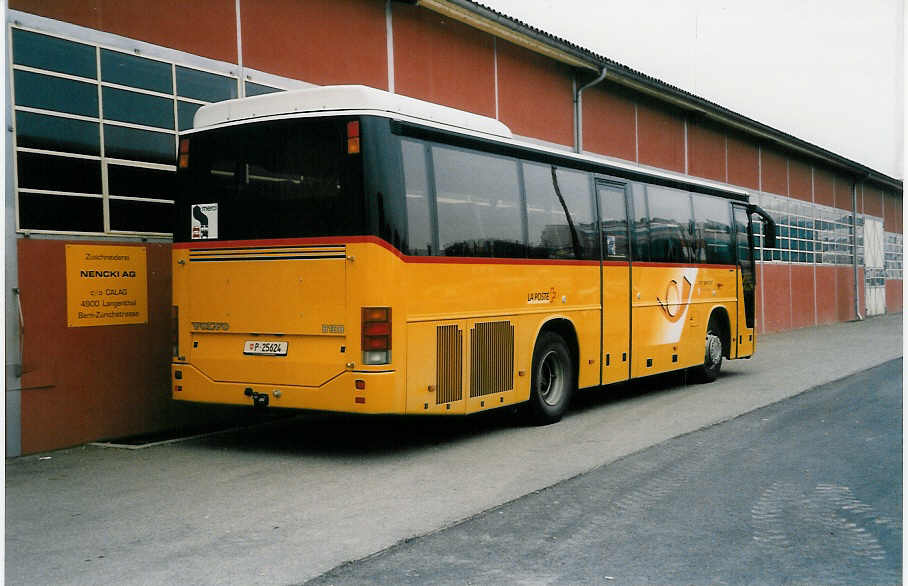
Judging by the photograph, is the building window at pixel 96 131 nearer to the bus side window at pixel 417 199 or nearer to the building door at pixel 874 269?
the bus side window at pixel 417 199

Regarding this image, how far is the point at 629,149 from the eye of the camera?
21766mm

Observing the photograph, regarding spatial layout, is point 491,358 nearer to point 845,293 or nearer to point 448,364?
point 448,364

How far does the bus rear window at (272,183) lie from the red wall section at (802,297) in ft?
82.4

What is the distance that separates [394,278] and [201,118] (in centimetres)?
275

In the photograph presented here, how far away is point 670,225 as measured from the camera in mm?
13602

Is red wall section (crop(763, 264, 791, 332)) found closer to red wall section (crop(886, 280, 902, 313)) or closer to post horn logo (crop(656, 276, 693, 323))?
red wall section (crop(886, 280, 902, 313))

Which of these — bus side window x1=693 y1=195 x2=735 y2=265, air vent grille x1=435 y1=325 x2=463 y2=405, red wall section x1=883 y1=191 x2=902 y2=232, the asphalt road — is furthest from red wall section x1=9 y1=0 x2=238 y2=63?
red wall section x1=883 y1=191 x2=902 y2=232

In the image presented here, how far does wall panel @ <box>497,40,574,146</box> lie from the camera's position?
17031mm

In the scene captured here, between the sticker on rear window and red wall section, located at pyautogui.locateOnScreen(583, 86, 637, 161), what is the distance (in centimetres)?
1194

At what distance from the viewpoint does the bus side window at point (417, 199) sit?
8578mm

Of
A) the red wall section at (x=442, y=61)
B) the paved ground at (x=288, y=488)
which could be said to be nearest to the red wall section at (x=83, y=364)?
the paved ground at (x=288, y=488)

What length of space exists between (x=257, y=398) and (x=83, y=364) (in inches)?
78.4

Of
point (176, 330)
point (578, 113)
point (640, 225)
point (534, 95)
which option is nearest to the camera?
point (176, 330)

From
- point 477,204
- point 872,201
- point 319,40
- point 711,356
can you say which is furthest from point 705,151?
point 477,204
